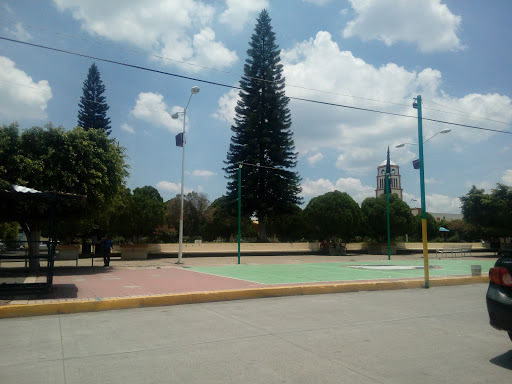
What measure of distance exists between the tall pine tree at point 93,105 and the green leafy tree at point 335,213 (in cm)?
2252

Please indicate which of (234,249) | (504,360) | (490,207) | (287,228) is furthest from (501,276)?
(287,228)

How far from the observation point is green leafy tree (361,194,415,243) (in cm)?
3719

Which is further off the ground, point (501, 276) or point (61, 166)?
point (61, 166)

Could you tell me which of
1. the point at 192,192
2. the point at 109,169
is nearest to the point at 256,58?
the point at 192,192

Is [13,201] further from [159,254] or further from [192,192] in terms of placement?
[192,192]

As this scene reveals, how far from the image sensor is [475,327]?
6.73 m

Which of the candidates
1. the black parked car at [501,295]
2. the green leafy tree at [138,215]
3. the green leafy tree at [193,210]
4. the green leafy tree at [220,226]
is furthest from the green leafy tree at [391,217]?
the black parked car at [501,295]

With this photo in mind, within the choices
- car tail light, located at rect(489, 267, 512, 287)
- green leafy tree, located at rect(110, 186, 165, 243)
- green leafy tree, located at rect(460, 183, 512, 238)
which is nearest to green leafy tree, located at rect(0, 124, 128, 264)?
green leafy tree, located at rect(110, 186, 165, 243)

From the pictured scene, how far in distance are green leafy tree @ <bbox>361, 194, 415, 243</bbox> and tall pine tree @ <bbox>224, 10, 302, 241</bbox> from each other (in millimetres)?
7305

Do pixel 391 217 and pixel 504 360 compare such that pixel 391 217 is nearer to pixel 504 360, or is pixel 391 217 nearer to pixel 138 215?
pixel 138 215

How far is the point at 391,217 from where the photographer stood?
37.1 meters

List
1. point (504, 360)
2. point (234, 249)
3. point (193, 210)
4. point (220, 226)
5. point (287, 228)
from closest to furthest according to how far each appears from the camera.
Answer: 1. point (504, 360)
2. point (234, 249)
3. point (193, 210)
4. point (287, 228)
5. point (220, 226)

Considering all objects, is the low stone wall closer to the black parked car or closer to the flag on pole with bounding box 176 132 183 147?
the flag on pole with bounding box 176 132 183 147

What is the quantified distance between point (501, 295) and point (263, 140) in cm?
3609
